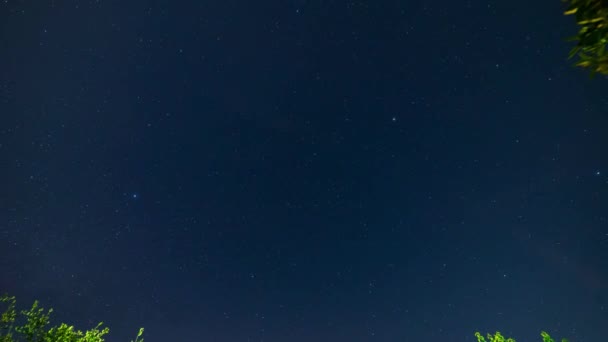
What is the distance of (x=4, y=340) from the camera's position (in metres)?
22.5

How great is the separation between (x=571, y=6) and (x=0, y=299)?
37216mm

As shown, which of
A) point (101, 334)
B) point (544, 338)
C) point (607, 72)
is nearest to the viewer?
point (607, 72)

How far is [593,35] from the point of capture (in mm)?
3738

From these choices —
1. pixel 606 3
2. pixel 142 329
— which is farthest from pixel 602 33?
pixel 142 329

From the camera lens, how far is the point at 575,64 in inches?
148

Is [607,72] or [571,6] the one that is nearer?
[607,72]

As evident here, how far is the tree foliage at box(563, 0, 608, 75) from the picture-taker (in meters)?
3.75

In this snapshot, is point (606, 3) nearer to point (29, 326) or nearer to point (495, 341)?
point (495, 341)

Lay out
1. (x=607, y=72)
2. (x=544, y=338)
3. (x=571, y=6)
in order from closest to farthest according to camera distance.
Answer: (x=607, y=72)
(x=571, y=6)
(x=544, y=338)

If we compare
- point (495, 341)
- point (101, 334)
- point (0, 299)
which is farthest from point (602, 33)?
point (0, 299)

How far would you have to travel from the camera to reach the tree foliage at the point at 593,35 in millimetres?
3748

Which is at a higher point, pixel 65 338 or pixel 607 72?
pixel 607 72

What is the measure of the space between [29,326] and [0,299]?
435 cm

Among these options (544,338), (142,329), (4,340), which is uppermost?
(544,338)
